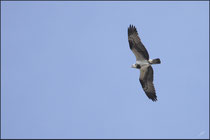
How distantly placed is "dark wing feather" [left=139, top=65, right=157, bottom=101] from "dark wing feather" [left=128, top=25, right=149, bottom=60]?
1.03 meters

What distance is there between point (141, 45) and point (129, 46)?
82 cm

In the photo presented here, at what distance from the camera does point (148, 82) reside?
74.9ft

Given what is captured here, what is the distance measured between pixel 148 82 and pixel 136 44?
2.89m

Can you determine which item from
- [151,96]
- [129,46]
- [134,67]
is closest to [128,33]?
[129,46]

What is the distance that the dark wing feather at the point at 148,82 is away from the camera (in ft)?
73.5

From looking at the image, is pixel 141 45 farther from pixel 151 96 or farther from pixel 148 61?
pixel 151 96

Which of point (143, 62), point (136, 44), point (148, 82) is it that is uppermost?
point (136, 44)

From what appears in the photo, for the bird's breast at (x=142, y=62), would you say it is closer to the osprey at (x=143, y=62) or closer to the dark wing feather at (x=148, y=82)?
the osprey at (x=143, y=62)

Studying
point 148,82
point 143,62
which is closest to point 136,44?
point 143,62

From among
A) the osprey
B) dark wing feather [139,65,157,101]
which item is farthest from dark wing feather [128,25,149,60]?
dark wing feather [139,65,157,101]

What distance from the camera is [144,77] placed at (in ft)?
75.0

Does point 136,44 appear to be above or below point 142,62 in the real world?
above

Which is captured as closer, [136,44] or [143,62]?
[136,44]

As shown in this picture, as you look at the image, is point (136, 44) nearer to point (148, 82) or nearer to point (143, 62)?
point (143, 62)
